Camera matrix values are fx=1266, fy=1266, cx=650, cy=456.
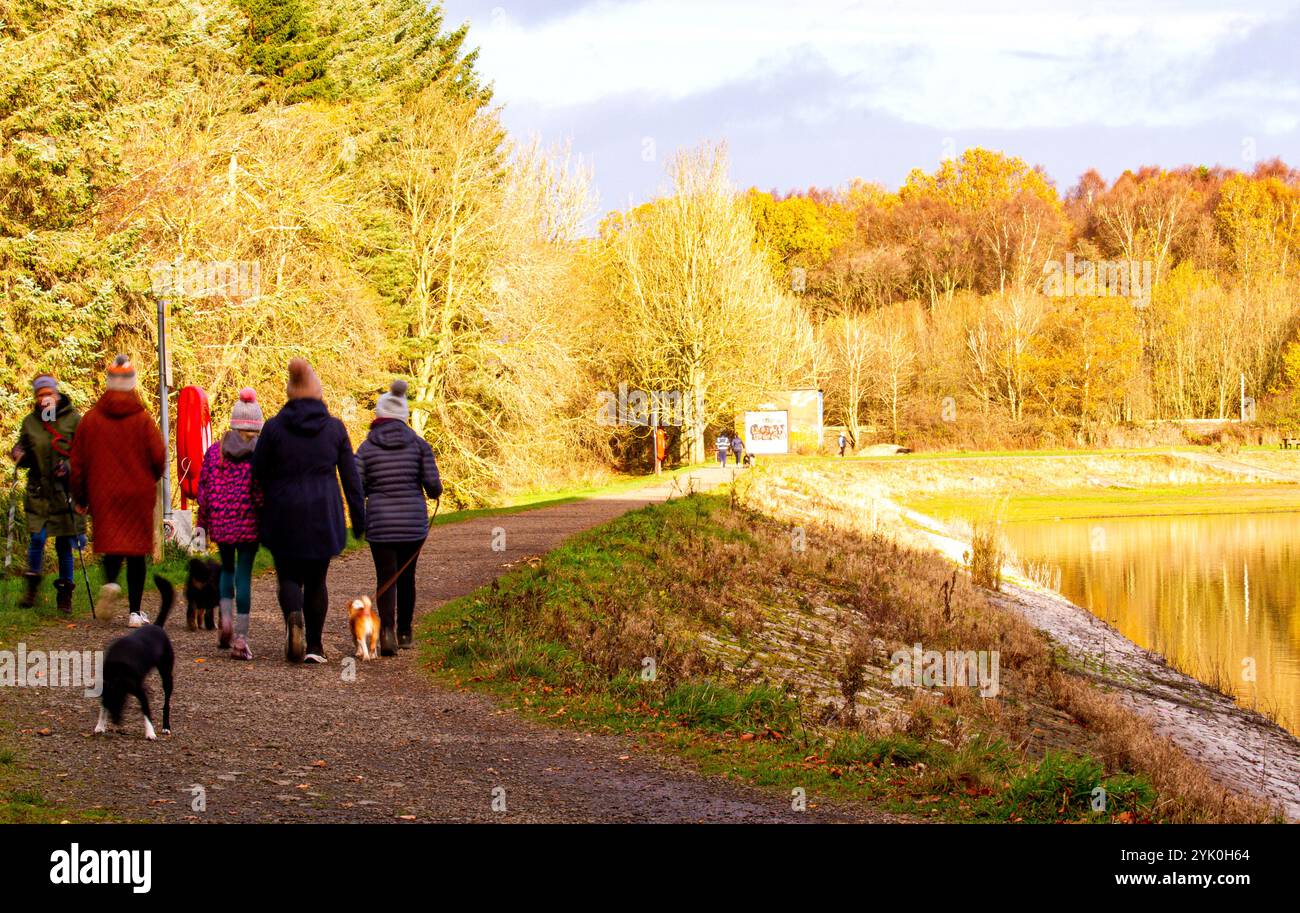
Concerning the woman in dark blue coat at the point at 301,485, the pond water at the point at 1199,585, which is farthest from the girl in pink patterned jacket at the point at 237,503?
the pond water at the point at 1199,585

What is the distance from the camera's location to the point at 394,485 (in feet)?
35.8

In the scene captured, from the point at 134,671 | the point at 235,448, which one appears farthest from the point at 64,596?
the point at 134,671

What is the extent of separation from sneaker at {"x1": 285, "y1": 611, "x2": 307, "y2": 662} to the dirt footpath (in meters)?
0.11

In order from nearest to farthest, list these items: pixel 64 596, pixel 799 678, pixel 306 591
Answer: pixel 306 591
pixel 64 596
pixel 799 678

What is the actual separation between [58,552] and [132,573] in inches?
68.7

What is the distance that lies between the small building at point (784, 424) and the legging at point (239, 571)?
136 ft

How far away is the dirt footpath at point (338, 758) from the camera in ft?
22.6

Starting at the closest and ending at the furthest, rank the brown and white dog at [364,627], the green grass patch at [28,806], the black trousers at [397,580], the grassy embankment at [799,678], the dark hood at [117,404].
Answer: the green grass patch at [28,806] → the grassy embankment at [799,678] → the dark hood at [117,404] → the brown and white dog at [364,627] → the black trousers at [397,580]

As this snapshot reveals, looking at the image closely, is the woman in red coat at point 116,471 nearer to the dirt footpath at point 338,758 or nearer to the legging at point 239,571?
the legging at point 239,571

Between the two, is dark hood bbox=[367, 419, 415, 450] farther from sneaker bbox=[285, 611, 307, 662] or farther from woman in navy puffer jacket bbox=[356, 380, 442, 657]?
sneaker bbox=[285, 611, 307, 662]

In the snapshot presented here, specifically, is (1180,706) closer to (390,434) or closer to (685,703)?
(685,703)

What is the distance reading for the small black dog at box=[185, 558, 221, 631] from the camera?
37.3 feet

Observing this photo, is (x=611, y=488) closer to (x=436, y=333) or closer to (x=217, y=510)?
(x=436, y=333)
